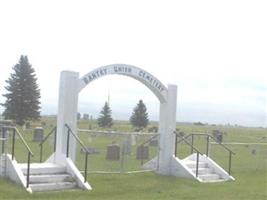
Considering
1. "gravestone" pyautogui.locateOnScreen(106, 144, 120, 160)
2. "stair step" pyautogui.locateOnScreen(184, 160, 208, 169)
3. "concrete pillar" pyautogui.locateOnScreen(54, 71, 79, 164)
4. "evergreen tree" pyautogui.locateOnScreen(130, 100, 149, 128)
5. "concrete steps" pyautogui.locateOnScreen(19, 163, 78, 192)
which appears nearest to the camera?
"concrete steps" pyautogui.locateOnScreen(19, 163, 78, 192)

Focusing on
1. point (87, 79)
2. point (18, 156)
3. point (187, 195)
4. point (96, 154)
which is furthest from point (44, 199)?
point (96, 154)

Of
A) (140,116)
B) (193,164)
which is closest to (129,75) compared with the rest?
(193,164)

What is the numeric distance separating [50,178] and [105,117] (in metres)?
74.7

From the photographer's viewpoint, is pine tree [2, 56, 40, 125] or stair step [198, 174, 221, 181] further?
pine tree [2, 56, 40, 125]

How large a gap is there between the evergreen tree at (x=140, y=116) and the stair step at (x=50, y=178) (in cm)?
6465

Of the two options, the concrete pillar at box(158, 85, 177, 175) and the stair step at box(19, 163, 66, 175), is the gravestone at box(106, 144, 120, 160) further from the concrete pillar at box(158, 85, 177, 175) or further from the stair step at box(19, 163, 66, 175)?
the stair step at box(19, 163, 66, 175)

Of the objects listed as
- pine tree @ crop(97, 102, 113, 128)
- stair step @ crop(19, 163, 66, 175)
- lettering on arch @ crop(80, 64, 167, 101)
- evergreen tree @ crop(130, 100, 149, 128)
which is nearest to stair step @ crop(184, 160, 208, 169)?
lettering on arch @ crop(80, 64, 167, 101)

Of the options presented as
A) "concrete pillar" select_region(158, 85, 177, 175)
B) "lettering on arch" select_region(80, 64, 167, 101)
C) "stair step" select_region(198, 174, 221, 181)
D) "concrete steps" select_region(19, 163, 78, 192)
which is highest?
"lettering on arch" select_region(80, 64, 167, 101)

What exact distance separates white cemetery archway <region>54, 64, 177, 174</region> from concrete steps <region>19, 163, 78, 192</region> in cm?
59

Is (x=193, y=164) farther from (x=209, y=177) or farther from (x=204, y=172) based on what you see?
(x=209, y=177)

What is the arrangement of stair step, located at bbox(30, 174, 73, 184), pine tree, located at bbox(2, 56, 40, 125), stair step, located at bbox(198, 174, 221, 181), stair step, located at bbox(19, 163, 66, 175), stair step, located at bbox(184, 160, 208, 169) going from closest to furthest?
stair step, located at bbox(30, 174, 73, 184) → stair step, located at bbox(19, 163, 66, 175) → stair step, located at bbox(198, 174, 221, 181) → stair step, located at bbox(184, 160, 208, 169) → pine tree, located at bbox(2, 56, 40, 125)

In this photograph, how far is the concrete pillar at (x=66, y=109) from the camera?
1496 cm

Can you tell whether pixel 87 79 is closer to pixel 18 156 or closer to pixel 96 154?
pixel 18 156

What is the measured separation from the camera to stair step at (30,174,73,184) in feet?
44.1
